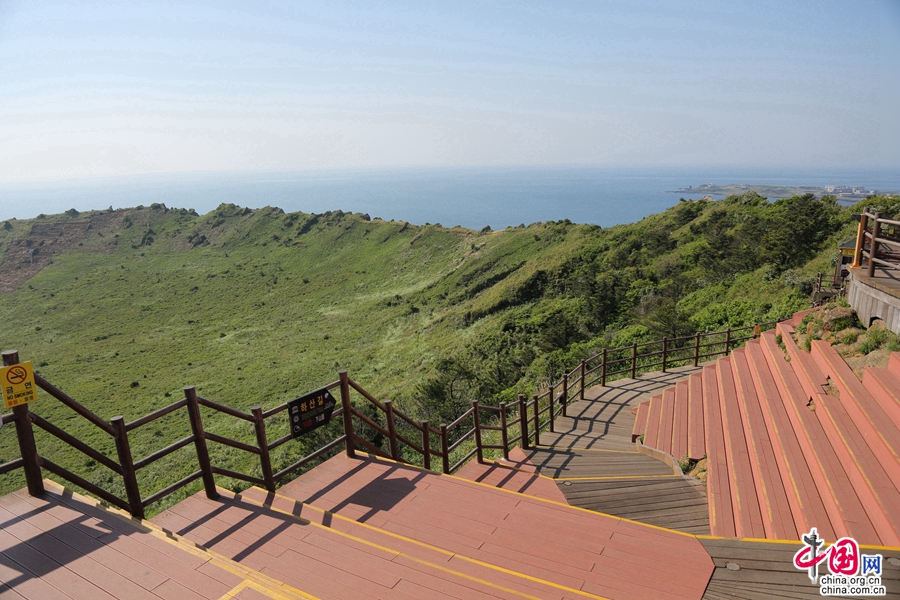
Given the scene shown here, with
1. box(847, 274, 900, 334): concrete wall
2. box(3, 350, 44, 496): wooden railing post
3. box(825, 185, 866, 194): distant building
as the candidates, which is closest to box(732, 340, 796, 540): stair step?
box(847, 274, 900, 334): concrete wall

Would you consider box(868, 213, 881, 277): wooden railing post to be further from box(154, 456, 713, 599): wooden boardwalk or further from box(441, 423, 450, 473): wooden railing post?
box(441, 423, 450, 473): wooden railing post

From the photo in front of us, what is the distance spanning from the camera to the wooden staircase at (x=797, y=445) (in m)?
4.80

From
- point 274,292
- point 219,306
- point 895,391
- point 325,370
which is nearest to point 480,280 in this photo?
point 325,370

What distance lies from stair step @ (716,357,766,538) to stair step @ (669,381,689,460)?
2.10 feet

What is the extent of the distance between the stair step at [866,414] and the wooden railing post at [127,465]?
683cm

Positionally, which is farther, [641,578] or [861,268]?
[861,268]

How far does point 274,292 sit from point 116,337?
1561cm

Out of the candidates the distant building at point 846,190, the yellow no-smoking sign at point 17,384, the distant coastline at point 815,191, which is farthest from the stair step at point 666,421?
the distant building at point 846,190

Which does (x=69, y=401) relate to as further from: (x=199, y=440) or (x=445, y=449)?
(x=445, y=449)

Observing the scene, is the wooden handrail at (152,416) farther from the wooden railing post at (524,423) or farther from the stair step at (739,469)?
the stair step at (739,469)

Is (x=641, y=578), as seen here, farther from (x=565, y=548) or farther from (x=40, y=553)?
(x=40, y=553)

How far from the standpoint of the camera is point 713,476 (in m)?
6.37

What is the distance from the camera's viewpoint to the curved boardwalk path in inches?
229

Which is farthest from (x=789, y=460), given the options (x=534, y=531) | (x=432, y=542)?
(x=432, y=542)
